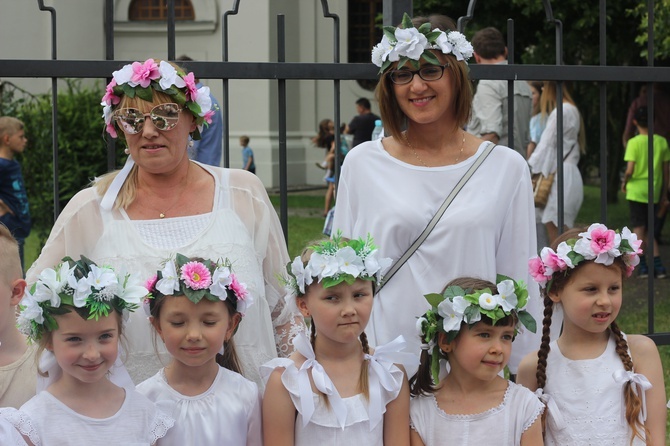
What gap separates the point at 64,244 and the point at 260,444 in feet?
2.94

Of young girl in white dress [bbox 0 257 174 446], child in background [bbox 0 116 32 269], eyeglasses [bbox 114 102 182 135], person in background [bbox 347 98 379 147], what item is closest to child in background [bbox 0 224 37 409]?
young girl in white dress [bbox 0 257 174 446]

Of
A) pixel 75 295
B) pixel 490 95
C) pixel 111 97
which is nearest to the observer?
pixel 75 295

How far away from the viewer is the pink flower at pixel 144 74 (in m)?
3.40

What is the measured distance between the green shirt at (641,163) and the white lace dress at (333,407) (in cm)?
763

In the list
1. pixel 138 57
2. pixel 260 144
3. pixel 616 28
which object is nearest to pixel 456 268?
pixel 616 28

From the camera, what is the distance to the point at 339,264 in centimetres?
323

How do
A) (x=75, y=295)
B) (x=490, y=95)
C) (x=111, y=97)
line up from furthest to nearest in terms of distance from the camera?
(x=490, y=95) < (x=111, y=97) < (x=75, y=295)

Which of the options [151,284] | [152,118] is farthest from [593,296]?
[152,118]

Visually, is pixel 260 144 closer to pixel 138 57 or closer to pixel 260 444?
pixel 138 57

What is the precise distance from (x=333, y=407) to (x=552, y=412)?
756mm

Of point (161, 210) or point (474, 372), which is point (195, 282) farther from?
point (474, 372)

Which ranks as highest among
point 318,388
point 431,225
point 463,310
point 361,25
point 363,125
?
point 361,25

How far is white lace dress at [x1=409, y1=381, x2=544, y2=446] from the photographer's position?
3.38 meters

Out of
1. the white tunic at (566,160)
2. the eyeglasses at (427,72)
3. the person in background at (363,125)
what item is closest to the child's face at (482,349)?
the eyeglasses at (427,72)
